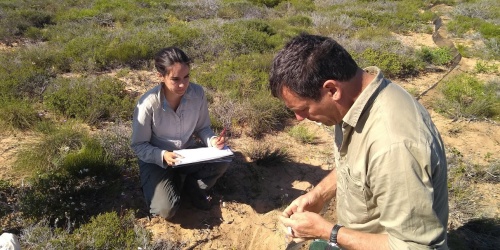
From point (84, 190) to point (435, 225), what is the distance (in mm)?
2920

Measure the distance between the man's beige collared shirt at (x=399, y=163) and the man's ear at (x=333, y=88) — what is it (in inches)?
3.4

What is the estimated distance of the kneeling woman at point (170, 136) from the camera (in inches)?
117

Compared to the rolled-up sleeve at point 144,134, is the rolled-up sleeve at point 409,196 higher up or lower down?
higher up

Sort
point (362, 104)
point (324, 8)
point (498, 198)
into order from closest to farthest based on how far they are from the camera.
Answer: point (362, 104), point (498, 198), point (324, 8)

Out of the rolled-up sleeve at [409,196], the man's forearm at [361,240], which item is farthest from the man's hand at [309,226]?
the rolled-up sleeve at [409,196]

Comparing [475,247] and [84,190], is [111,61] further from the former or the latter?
[475,247]

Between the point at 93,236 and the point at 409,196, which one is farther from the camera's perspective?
the point at 93,236

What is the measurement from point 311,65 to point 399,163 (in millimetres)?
508

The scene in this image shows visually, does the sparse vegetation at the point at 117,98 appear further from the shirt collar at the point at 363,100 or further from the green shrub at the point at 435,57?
the shirt collar at the point at 363,100

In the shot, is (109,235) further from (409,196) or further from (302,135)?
(302,135)

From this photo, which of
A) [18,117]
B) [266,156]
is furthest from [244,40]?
[18,117]

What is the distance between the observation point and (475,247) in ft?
9.57

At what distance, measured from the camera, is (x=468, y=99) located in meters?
5.58

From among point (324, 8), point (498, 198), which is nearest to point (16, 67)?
point (498, 198)
